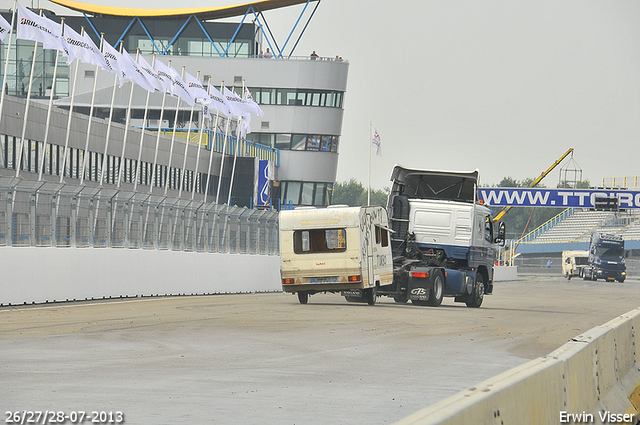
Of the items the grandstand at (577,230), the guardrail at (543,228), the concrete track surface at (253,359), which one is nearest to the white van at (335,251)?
the concrete track surface at (253,359)

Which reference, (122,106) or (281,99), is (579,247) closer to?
(281,99)

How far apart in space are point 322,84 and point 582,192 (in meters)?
25.0

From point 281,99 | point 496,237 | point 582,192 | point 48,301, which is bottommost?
point 48,301

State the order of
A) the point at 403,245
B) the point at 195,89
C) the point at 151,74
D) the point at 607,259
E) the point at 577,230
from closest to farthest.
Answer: the point at 403,245
the point at 151,74
the point at 195,89
the point at 607,259
the point at 577,230

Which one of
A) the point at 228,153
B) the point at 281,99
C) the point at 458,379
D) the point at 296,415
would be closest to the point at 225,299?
the point at 458,379

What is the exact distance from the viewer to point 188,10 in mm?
84750

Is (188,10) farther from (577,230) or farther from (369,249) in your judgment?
(369,249)

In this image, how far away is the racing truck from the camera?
24.1 m

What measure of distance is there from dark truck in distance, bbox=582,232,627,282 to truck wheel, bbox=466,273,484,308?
4899 cm

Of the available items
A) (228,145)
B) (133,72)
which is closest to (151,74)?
(133,72)

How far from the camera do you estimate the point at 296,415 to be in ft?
25.5

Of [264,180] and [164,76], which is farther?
[264,180]

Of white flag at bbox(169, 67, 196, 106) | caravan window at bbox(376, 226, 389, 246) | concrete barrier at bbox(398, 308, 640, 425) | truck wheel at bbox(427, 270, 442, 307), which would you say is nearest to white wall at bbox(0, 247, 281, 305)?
caravan window at bbox(376, 226, 389, 246)

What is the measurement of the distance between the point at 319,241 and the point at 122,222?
5696mm
